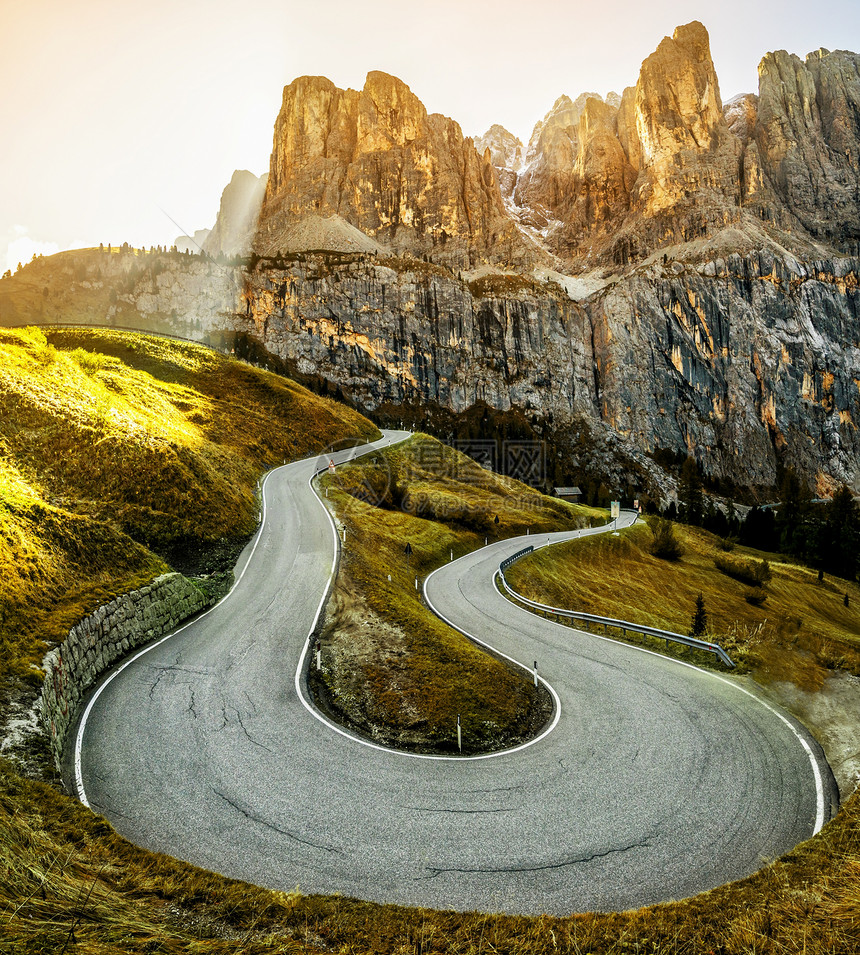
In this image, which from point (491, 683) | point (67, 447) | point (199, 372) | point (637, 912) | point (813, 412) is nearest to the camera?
point (637, 912)

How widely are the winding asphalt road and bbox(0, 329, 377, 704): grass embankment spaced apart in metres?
3.45

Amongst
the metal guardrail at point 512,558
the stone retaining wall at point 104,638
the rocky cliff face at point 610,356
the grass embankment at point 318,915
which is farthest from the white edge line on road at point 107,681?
the rocky cliff face at point 610,356

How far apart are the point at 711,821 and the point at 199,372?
229 ft

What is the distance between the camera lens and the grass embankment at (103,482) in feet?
54.2

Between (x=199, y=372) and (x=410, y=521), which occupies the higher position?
(x=199, y=372)

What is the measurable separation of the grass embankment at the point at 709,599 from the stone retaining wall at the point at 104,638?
829 inches

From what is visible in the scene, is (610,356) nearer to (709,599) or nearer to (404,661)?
(709,599)

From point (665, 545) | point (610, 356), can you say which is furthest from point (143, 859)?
point (610, 356)

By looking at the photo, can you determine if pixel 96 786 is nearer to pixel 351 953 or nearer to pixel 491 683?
pixel 351 953

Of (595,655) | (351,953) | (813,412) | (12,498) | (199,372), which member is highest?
(813,412)

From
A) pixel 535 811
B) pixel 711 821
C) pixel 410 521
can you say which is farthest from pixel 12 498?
pixel 410 521

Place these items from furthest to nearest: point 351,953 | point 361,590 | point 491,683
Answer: point 361,590 < point 491,683 < point 351,953

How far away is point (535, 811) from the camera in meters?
10.7

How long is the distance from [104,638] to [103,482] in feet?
47.1
